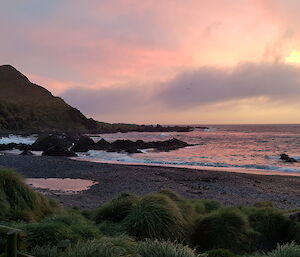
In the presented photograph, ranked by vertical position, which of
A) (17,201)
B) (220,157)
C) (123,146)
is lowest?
(220,157)

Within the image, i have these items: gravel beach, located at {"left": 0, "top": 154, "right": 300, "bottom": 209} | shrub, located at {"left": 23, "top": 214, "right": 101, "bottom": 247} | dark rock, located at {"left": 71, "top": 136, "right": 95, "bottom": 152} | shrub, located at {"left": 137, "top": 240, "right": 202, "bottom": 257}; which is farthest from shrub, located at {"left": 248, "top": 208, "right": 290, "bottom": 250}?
dark rock, located at {"left": 71, "top": 136, "right": 95, "bottom": 152}

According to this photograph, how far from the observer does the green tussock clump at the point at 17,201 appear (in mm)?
6258

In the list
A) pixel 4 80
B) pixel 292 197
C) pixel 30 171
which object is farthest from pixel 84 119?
pixel 292 197

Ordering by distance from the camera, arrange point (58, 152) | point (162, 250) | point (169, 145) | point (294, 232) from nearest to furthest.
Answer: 1. point (162, 250)
2. point (294, 232)
3. point (58, 152)
4. point (169, 145)

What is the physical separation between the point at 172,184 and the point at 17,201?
45.9ft

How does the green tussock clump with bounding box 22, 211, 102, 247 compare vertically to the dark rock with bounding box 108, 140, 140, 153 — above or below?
above

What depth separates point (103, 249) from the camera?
3975mm

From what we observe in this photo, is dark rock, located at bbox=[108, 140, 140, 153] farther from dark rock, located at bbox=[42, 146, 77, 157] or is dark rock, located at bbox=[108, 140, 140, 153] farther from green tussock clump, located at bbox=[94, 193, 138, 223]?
green tussock clump, located at bbox=[94, 193, 138, 223]

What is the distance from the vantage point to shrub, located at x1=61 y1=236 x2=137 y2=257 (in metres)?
3.90

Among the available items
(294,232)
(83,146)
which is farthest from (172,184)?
(83,146)

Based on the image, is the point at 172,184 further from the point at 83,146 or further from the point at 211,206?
the point at 83,146

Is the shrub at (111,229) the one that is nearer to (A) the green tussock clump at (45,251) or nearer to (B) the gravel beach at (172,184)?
(A) the green tussock clump at (45,251)

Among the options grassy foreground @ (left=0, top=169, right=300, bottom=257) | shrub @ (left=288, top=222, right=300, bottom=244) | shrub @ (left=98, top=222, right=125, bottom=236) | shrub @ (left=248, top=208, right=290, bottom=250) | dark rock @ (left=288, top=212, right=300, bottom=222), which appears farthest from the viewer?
dark rock @ (left=288, top=212, right=300, bottom=222)

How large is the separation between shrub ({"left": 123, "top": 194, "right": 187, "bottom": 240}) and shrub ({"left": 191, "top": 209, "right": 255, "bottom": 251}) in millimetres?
401
